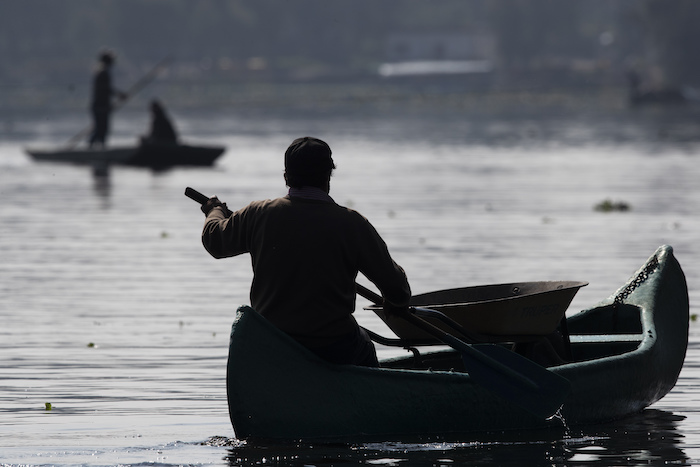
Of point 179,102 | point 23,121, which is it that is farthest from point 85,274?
point 179,102

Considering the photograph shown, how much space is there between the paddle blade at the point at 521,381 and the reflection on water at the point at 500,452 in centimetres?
21

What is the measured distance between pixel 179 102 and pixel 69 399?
104m

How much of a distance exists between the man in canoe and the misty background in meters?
121

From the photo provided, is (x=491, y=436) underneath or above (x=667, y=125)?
underneath

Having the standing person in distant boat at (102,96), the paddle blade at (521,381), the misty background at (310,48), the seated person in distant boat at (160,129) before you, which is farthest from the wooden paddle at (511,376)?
the misty background at (310,48)

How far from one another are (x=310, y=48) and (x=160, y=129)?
13905 centimetres

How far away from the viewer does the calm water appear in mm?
7582

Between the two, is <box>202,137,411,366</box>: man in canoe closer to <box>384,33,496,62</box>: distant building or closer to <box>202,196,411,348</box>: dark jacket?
<box>202,196,411,348</box>: dark jacket

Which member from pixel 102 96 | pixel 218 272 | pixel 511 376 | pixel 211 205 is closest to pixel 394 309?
pixel 511 376

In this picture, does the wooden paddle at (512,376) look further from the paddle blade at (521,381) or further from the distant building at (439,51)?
the distant building at (439,51)

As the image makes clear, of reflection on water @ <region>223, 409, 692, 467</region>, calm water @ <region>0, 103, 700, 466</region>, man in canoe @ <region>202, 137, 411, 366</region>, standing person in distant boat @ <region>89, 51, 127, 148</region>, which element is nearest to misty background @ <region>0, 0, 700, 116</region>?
standing person in distant boat @ <region>89, 51, 127, 148</region>

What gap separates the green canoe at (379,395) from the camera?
7.25 meters

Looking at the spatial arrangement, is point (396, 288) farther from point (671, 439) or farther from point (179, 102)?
point (179, 102)

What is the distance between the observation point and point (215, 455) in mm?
7293
